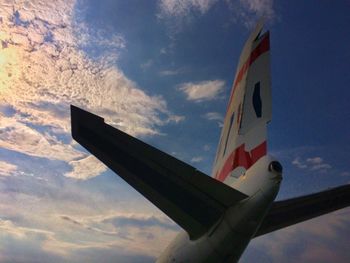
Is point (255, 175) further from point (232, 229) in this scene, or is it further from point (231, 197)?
point (232, 229)

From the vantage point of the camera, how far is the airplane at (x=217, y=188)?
7.47m

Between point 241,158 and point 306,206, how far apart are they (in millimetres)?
2103

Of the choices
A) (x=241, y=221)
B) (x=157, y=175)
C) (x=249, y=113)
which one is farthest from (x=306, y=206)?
(x=157, y=175)

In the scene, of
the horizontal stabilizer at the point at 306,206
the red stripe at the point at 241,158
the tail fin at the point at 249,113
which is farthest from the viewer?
the tail fin at the point at 249,113

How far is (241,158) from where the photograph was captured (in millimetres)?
10219

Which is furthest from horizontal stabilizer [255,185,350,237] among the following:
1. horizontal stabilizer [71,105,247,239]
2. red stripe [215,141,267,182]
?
horizontal stabilizer [71,105,247,239]

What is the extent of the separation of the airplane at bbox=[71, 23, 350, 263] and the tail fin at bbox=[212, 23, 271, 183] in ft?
0.09


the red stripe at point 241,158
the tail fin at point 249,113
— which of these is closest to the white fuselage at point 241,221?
the red stripe at point 241,158

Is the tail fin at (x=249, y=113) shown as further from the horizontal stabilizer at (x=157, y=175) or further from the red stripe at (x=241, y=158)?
the horizontal stabilizer at (x=157, y=175)

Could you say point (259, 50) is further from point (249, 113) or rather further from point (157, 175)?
point (157, 175)

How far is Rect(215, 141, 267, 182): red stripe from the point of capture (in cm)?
939

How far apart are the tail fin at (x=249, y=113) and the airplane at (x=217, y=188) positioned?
28 mm

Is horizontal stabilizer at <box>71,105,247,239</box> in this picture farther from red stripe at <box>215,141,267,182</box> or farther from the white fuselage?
red stripe at <box>215,141,267,182</box>

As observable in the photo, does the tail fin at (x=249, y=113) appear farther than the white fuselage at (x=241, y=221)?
Yes
